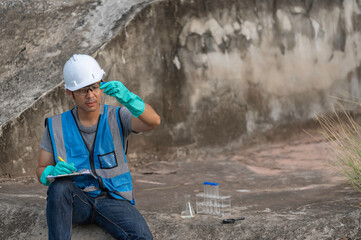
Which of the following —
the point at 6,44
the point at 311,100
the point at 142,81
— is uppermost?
the point at 6,44

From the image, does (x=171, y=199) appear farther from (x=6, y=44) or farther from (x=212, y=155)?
(x=6, y=44)

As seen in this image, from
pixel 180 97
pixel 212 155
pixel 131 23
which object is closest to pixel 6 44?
pixel 131 23

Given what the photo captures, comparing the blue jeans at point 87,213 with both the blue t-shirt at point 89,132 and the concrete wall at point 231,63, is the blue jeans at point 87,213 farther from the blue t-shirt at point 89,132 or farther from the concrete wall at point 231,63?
the concrete wall at point 231,63

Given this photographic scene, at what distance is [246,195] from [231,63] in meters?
2.11

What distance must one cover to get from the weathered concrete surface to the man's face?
743 millimetres

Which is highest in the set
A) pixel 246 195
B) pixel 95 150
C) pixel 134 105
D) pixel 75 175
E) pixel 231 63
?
pixel 231 63

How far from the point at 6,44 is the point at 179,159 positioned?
6.80 ft

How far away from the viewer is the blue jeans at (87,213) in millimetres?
3240

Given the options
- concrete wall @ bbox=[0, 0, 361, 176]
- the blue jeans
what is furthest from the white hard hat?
concrete wall @ bbox=[0, 0, 361, 176]

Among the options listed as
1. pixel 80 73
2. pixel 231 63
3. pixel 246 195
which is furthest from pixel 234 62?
pixel 80 73

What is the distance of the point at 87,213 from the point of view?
3.48 metres

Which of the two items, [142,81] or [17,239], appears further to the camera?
[142,81]

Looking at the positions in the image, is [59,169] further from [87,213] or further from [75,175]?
[87,213]

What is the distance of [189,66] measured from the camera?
246 inches
